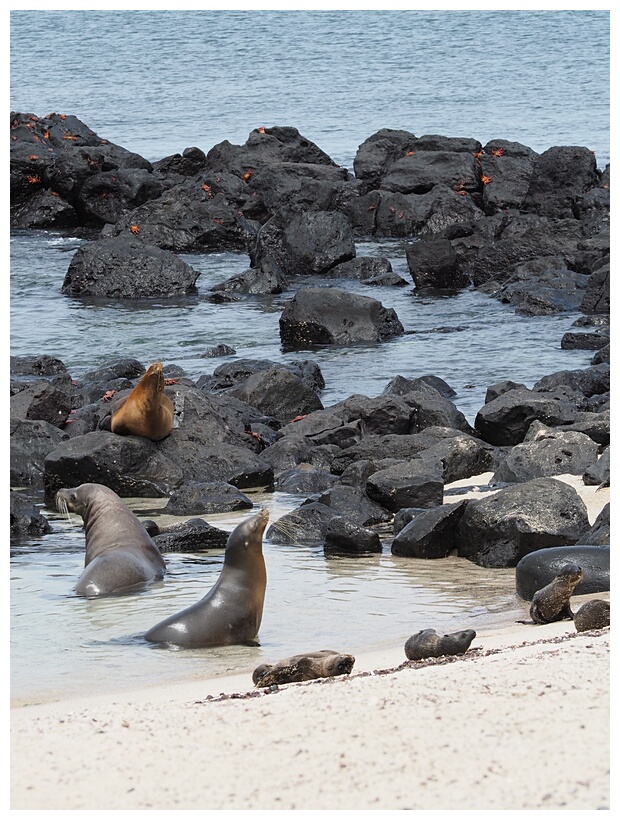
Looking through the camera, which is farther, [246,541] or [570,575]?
[246,541]

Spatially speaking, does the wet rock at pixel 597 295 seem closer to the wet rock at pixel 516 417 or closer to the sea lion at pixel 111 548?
the wet rock at pixel 516 417

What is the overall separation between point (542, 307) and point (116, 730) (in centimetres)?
1955

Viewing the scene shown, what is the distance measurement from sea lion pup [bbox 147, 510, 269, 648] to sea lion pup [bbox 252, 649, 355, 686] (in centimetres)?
137

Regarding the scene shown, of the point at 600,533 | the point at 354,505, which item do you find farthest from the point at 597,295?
the point at 600,533

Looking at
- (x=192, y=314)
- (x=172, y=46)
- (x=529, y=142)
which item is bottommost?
(x=192, y=314)

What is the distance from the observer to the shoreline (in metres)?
3.41

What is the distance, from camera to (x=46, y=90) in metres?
74.6

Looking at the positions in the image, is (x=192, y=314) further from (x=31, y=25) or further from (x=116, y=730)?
(x=31, y=25)

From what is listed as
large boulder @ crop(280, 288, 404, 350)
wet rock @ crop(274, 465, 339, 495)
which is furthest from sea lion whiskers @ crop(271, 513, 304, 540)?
large boulder @ crop(280, 288, 404, 350)

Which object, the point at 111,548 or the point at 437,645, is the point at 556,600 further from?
the point at 111,548

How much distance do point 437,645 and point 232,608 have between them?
5.08 feet

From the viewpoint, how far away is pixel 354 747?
3.81m

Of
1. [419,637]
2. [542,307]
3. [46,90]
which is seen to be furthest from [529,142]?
[419,637]

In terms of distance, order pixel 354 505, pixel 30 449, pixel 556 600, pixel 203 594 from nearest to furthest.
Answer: pixel 556 600 → pixel 203 594 → pixel 354 505 → pixel 30 449
